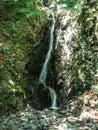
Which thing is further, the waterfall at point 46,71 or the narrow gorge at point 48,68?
the waterfall at point 46,71

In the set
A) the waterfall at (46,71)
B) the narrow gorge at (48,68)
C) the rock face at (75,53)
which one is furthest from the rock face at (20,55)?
the rock face at (75,53)

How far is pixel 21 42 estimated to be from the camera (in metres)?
9.14

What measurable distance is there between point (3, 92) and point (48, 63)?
301 cm

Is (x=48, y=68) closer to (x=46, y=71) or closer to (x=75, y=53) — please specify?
(x=46, y=71)

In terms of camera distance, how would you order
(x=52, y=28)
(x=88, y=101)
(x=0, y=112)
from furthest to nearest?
1. (x=52, y=28)
2. (x=88, y=101)
3. (x=0, y=112)

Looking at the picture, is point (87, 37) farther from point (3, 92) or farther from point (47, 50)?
point (3, 92)

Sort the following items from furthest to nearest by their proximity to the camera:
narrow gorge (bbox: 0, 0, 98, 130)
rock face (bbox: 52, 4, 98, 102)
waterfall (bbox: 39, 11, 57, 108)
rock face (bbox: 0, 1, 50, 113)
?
waterfall (bbox: 39, 11, 57, 108)
rock face (bbox: 52, 4, 98, 102)
rock face (bbox: 0, 1, 50, 113)
narrow gorge (bbox: 0, 0, 98, 130)

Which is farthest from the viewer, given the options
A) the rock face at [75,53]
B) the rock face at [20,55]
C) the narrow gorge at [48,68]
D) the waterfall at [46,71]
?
the waterfall at [46,71]

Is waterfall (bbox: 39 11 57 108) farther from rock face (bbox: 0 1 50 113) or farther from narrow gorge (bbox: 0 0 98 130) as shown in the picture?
rock face (bbox: 0 1 50 113)

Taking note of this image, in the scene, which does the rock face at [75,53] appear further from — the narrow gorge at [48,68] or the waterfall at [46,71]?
the waterfall at [46,71]

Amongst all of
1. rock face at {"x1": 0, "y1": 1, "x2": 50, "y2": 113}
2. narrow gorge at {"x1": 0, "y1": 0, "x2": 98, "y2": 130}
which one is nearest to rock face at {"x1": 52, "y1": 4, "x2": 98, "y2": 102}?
narrow gorge at {"x1": 0, "y1": 0, "x2": 98, "y2": 130}

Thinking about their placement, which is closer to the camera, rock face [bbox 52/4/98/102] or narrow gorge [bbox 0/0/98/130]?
narrow gorge [bbox 0/0/98/130]

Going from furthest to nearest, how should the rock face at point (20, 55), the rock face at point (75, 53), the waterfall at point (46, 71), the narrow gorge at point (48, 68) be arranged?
the waterfall at point (46, 71), the rock face at point (75, 53), the rock face at point (20, 55), the narrow gorge at point (48, 68)

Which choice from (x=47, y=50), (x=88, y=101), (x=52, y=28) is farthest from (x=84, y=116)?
(x=52, y=28)
